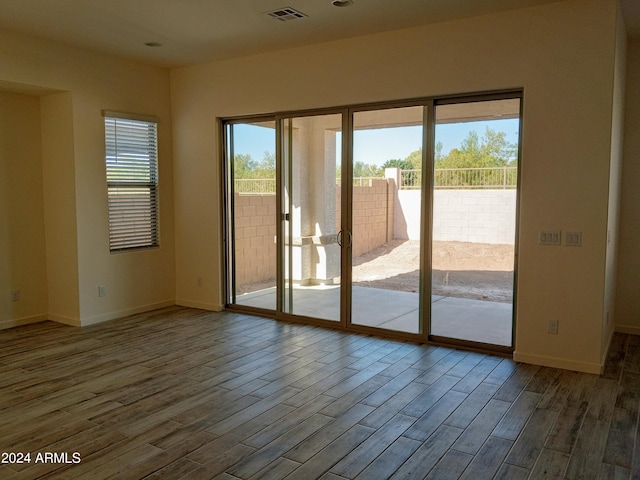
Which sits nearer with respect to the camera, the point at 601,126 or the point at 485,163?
the point at 601,126

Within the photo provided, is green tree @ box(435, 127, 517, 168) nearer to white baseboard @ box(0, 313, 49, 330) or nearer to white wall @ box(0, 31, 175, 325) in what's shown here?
white wall @ box(0, 31, 175, 325)

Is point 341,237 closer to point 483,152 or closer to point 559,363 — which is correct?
point 483,152

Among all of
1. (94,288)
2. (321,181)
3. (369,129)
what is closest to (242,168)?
(321,181)

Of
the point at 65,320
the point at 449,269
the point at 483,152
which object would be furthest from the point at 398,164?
the point at 65,320

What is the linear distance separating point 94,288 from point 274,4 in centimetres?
356

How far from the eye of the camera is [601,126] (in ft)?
12.8

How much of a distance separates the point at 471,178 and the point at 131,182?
3.82 meters

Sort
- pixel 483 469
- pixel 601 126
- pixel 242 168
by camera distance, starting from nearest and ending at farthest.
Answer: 1. pixel 483 469
2. pixel 601 126
3. pixel 242 168

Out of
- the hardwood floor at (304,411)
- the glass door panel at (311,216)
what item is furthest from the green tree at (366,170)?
the hardwood floor at (304,411)

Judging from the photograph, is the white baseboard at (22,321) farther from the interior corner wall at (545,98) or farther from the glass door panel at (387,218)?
the interior corner wall at (545,98)

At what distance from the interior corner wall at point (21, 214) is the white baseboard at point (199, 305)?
1.56 metres

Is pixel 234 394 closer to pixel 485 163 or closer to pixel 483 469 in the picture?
pixel 483 469

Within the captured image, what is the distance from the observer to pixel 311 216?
5.54 meters

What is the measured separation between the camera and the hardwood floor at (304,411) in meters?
2.69
